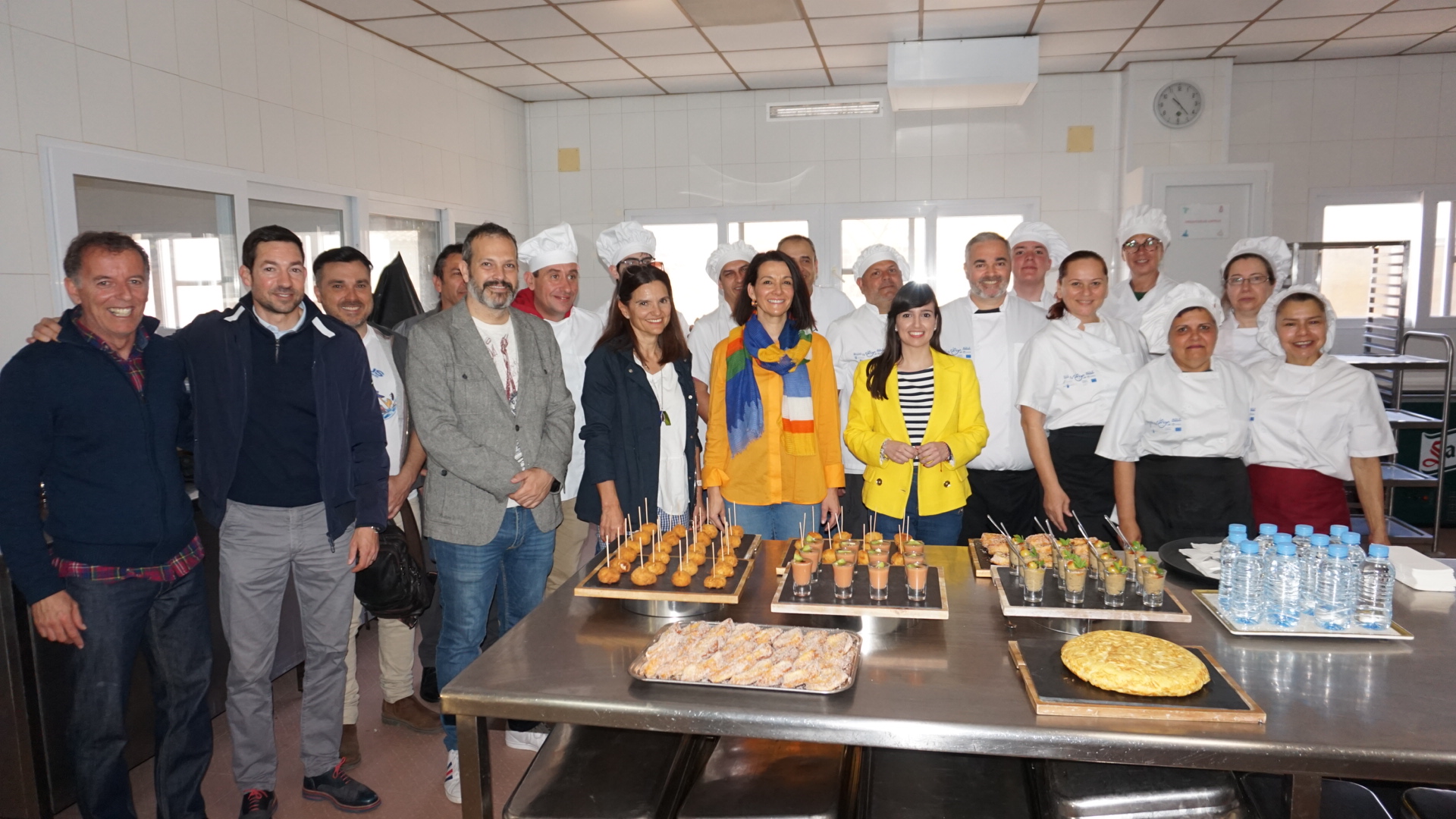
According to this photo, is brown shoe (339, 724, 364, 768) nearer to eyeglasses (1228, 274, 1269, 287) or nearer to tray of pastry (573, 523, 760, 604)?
tray of pastry (573, 523, 760, 604)

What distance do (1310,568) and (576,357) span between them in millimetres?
2588

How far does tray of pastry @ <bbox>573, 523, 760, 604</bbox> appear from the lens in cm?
211

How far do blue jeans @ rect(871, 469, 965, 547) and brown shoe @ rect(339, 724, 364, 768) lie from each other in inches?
83.4

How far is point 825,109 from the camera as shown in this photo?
7070 millimetres

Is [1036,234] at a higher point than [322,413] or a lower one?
higher

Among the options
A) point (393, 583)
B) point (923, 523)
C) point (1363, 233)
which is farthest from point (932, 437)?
point (1363, 233)

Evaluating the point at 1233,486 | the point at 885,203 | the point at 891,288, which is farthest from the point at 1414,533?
the point at 885,203

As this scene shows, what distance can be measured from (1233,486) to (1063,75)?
4878 millimetres

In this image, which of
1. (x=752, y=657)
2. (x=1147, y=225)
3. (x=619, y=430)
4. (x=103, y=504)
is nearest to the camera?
(x=752, y=657)

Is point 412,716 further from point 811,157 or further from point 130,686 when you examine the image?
point 811,157

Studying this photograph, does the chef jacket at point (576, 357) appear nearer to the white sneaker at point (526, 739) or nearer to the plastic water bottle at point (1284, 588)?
the white sneaker at point (526, 739)

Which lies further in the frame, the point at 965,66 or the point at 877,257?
the point at 965,66

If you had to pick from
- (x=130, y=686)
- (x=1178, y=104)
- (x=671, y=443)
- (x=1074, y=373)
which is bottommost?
(x=130, y=686)

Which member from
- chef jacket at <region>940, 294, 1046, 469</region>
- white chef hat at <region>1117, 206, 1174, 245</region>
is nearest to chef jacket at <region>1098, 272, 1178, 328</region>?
white chef hat at <region>1117, 206, 1174, 245</region>
